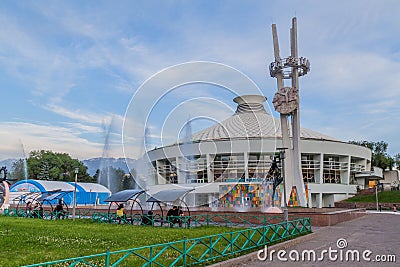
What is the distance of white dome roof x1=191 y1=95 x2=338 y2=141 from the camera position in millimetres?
63500

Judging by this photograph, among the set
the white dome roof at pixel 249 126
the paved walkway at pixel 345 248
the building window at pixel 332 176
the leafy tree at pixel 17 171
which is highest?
the white dome roof at pixel 249 126

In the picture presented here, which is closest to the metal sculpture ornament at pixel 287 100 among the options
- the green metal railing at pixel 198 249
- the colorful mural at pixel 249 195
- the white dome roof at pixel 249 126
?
the colorful mural at pixel 249 195

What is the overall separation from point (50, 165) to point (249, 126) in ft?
165

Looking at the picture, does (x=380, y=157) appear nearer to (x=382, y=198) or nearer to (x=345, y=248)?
(x=382, y=198)

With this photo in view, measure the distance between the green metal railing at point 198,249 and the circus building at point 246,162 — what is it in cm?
3875

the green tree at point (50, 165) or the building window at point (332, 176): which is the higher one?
the green tree at point (50, 165)

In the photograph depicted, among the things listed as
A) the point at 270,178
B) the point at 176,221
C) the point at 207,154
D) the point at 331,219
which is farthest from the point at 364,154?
the point at 176,221

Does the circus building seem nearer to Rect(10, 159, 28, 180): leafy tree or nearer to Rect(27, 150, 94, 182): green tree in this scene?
Rect(27, 150, 94, 182): green tree

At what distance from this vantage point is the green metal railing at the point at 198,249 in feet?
27.1

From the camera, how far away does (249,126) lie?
66188 mm

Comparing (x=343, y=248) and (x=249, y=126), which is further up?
(x=249, y=126)

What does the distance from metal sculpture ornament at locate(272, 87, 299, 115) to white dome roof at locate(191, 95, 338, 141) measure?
16076mm

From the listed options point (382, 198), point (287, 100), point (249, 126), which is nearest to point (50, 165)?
point (249, 126)

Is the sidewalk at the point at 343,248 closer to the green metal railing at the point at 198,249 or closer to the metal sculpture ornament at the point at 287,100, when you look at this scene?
the green metal railing at the point at 198,249
